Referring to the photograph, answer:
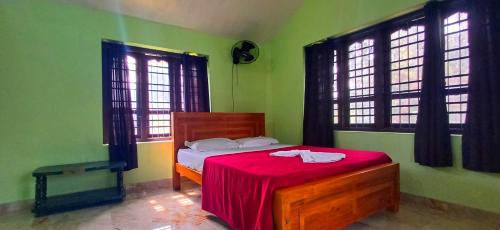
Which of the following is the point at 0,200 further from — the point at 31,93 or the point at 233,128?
the point at 233,128

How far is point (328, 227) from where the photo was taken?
77.3 inches

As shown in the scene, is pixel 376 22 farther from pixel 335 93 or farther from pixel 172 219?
pixel 172 219

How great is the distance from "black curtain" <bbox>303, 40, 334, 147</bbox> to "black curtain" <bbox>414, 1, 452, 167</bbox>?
1.23 metres

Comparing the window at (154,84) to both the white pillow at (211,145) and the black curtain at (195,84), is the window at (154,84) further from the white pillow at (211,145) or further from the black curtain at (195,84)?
the white pillow at (211,145)

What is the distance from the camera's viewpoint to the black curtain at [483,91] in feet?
7.32

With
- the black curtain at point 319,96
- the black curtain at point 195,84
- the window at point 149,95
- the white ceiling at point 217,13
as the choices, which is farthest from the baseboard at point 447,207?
the window at point 149,95

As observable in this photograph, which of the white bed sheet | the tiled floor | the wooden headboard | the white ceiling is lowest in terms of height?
the tiled floor

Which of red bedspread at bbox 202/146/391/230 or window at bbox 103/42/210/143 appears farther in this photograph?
window at bbox 103/42/210/143

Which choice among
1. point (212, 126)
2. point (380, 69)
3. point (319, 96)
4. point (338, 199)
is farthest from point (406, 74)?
point (212, 126)

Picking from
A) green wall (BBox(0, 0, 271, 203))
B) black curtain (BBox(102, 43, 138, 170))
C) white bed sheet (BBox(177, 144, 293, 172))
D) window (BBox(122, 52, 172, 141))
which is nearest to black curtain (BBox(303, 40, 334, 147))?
white bed sheet (BBox(177, 144, 293, 172))

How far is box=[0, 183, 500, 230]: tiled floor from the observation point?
2.31 metres

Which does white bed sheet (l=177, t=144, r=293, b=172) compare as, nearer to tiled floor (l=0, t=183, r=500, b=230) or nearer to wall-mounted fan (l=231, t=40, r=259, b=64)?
tiled floor (l=0, t=183, r=500, b=230)

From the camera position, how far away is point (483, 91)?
2.29 metres

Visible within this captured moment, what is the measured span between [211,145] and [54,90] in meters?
2.03
